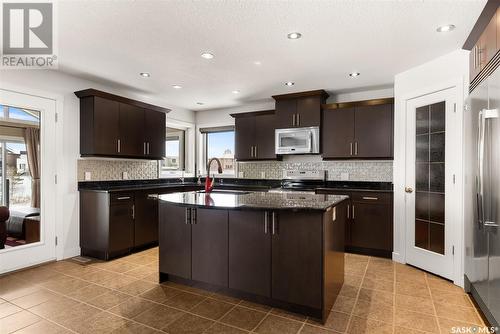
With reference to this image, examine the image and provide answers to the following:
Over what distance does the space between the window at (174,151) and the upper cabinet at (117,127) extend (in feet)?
3.13

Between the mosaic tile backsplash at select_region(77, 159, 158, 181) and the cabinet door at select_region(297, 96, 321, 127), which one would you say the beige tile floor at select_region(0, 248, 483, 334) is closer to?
the mosaic tile backsplash at select_region(77, 159, 158, 181)

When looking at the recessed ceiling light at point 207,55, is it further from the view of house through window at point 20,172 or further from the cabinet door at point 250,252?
the view of house through window at point 20,172

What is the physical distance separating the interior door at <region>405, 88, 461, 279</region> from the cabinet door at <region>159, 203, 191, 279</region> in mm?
2736

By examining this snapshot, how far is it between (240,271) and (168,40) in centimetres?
233

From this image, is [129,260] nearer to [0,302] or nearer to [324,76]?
[0,302]

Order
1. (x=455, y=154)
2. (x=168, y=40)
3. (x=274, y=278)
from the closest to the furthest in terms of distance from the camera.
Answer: (x=274, y=278), (x=168, y=40), (x=455, y=154)

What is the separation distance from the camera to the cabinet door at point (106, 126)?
3924mm

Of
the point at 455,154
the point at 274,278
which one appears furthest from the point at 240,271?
the point at 455,154

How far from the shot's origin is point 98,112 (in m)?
3.95

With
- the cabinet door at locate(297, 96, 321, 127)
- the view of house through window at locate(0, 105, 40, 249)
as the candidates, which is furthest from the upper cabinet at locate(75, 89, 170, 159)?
the cabinet door at locate(297, 96, 321, 127)

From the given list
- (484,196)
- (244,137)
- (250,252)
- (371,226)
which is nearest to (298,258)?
(250,252)

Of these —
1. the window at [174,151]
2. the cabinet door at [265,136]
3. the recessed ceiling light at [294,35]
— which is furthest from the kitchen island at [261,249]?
the window at [174,151]

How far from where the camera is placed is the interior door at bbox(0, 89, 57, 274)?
11.5 feet

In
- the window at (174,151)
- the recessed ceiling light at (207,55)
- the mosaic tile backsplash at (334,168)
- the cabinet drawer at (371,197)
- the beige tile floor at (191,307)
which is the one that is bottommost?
the beige tile floor at (191,307)
